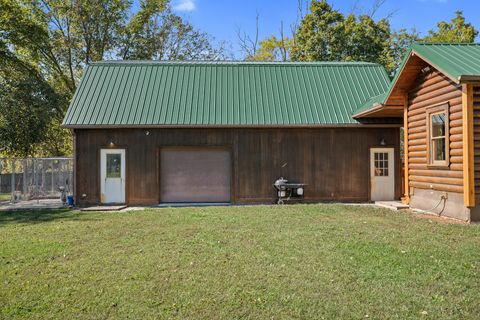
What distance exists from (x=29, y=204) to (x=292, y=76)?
1108 cm

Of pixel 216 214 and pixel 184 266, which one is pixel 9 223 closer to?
pixel 216 214

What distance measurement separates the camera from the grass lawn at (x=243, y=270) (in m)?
3.79

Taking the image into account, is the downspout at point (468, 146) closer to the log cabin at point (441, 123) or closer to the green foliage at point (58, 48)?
the log cabin at point (441, 123)

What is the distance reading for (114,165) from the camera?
13117 mm

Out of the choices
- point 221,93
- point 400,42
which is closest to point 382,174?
point 221,93

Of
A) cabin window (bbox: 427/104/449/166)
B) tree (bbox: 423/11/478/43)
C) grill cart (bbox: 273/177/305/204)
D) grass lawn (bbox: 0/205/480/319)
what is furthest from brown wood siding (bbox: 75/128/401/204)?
tree (bbox: 423/11/478/43)

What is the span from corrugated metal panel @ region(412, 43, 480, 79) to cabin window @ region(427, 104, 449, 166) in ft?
3.38

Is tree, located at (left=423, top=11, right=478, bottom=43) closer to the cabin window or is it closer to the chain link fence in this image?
the cabin window

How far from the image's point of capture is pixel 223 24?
3111 cm

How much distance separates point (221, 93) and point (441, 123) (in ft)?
25.2

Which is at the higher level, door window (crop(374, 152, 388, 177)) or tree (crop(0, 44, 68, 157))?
tree (crop(0, 44, 68, 157))

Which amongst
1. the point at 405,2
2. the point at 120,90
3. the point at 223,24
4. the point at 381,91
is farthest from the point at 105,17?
the point at 405,2

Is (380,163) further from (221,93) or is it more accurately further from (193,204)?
(193,204)

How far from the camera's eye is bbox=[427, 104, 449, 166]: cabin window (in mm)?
9195
